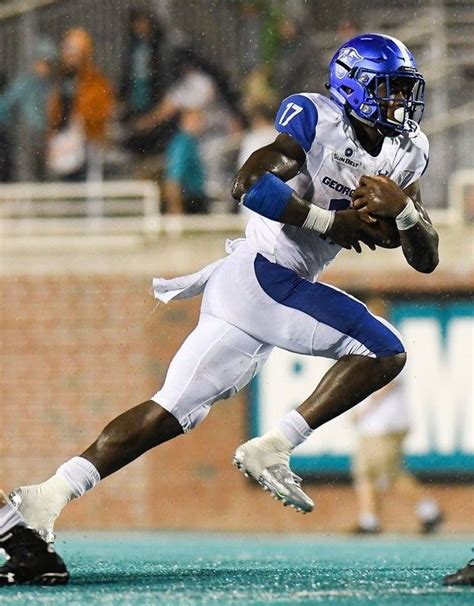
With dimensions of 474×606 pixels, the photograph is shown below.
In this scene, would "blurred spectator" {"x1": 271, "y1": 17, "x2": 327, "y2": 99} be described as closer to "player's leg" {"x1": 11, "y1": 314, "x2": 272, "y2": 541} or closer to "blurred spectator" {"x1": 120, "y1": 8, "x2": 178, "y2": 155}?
"blurred spectator" {"x1": 120, "y1": 8, "x2": 178, "y2": 155}

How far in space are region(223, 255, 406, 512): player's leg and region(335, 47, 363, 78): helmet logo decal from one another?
0.64m

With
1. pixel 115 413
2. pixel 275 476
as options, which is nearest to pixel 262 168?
pixel 275 476

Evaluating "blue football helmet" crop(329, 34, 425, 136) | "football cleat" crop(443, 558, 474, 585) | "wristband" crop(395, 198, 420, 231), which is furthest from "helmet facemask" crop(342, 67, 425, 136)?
"football cleat" crop(443, 558, 474, 585)

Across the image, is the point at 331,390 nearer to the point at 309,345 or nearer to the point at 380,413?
the point at 309,345

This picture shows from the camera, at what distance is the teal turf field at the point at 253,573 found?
4215 mm

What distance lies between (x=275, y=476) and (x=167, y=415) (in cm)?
38

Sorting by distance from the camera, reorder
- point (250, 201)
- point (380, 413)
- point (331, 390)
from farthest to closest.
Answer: point (380, 413), point (331, 390), point (250, 201)

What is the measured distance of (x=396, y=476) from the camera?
9.16m

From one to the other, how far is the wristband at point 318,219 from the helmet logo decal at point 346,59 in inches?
19.8

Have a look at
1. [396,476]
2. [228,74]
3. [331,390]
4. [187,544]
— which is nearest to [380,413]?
[396,476]

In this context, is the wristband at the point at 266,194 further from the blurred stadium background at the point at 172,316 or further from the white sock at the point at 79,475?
the blurred stadium background at the point at 172,316

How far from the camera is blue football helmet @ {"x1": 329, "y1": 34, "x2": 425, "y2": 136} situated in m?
4.77

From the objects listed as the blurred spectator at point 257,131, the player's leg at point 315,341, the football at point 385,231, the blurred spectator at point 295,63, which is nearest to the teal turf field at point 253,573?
the player's leg at point 315,341

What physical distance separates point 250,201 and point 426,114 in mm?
5651
